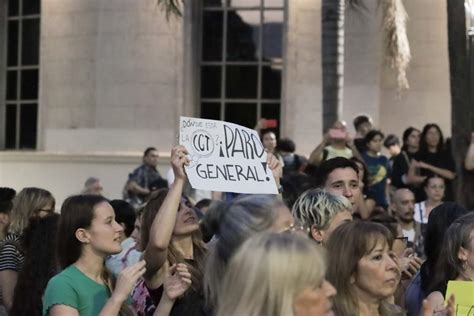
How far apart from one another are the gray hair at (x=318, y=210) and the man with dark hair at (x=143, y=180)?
9272mm

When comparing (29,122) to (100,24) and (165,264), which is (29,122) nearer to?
(100,24)

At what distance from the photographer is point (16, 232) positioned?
7.78 metres

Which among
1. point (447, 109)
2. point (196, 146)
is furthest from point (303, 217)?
point (447, 109)

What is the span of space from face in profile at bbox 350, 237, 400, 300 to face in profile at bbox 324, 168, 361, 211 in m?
2.14

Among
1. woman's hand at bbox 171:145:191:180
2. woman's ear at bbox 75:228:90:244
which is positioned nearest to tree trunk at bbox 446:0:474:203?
Answer: woman's hand at bbox 171:145:191:180

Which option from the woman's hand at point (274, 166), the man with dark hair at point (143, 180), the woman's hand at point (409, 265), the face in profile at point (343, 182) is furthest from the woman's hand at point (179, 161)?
the man with dark hair at point (143, 180)

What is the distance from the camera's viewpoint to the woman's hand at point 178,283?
5406 mm

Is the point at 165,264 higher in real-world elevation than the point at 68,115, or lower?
lower

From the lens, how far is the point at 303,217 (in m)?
6.31

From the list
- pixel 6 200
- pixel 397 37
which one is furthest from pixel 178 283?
pixel 397 37

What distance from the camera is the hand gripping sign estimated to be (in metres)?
6.24

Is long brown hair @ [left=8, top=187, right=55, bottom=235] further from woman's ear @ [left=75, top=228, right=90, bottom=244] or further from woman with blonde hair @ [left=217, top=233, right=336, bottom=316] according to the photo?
woman with blonde hair @ [left=217, top=233, right=336, bottom=316]

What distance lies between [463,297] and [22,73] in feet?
52.1

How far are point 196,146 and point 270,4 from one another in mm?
12615
